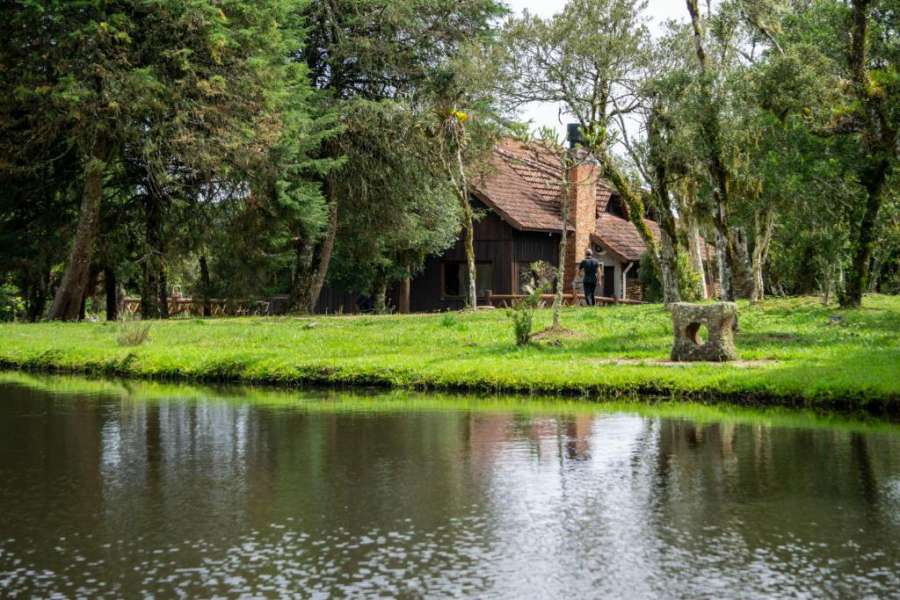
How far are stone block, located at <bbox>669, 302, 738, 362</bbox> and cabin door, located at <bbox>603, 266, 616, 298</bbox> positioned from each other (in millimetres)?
34295

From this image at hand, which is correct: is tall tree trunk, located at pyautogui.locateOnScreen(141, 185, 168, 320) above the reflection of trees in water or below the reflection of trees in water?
above

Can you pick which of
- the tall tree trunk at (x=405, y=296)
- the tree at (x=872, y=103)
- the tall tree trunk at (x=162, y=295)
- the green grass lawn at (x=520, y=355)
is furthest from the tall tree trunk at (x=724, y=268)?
the tall tree trunk at (x=405, y=296)

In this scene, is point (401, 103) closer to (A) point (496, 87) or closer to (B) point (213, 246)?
(A) point (496, 87)

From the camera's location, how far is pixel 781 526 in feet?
33.2

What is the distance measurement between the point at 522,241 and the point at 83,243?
20922mm

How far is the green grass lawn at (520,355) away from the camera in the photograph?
781 inches

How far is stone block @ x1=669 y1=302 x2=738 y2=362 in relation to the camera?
22.9 m

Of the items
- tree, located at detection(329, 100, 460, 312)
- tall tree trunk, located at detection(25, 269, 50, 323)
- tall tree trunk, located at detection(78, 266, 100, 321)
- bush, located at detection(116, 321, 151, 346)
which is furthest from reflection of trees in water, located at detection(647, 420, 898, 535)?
tall tree trunk, located at detection(25, 269, 50, 323)

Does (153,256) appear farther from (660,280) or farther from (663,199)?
(660,280)

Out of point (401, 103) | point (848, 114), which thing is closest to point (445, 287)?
point (401, 103)

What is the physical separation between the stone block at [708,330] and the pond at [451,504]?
15.1 feet

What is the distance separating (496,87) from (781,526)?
3308cm

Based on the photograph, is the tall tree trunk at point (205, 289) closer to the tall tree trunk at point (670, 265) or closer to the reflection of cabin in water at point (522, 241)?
the reflection of cabin in water at point (522, 241)

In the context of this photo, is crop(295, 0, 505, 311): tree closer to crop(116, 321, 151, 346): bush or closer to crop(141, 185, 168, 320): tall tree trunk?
crop(141, 185, 168, 320): tall tree trunk
